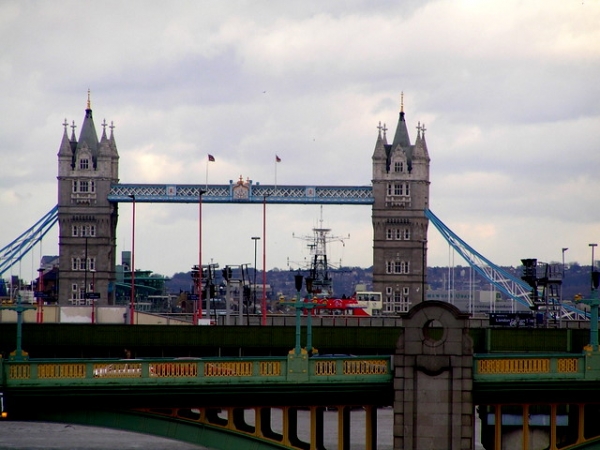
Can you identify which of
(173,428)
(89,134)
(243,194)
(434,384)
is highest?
(89,134)

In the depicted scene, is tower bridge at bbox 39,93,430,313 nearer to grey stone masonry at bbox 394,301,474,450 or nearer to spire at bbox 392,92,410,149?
spire at bbox 392,92,410,149

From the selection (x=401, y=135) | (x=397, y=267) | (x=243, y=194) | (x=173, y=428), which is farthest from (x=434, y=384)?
(x=401, y=135)

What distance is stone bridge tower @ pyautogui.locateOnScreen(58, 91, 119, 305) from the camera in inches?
7136

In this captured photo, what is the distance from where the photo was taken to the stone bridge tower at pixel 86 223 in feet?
595

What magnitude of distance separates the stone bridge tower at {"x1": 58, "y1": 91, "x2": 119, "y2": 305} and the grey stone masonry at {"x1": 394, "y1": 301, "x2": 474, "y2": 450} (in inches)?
5264

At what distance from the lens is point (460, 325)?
46.7 meters

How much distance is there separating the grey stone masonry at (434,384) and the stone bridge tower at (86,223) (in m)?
134

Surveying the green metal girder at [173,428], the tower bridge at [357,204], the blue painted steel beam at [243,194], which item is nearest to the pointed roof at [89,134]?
the tower bridge at [357,204]

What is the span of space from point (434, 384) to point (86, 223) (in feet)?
456

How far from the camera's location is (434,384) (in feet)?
154

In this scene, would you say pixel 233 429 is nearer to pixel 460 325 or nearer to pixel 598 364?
pixel 460 325

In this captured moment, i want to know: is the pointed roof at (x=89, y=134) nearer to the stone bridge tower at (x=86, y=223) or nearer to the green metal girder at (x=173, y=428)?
the stone bridge tower at (x=86, y=223)

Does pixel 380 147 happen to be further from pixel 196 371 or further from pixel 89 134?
pixel 196 371

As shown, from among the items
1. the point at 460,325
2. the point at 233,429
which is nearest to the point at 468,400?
the point at 460,325
